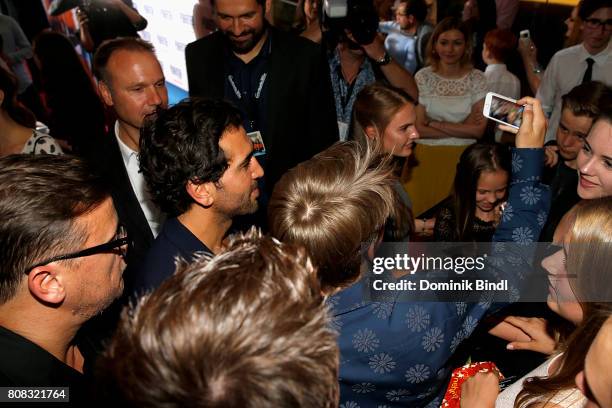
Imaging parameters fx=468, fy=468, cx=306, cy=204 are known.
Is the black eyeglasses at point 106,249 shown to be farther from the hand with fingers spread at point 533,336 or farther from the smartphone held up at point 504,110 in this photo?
the smartphone held up at point 504,110

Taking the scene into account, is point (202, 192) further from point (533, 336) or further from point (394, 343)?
point (533, 336)

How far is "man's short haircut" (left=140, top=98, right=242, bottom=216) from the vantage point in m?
1.65

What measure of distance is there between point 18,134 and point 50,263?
1.55 meters

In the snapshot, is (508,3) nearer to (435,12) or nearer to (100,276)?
(435,12)

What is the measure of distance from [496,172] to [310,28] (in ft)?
6.01

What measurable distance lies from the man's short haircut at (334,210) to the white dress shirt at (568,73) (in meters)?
2.47

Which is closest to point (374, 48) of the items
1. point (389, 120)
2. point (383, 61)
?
point (383, 61)

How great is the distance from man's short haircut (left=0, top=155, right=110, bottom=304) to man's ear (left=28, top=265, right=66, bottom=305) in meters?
0.02

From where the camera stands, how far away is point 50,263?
1.13 metres

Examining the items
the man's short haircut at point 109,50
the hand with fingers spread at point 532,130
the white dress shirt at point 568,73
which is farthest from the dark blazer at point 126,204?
the white dress shirt at point 568,73

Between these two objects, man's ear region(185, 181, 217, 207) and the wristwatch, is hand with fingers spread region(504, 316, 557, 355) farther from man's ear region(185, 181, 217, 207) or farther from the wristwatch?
the wristwatch

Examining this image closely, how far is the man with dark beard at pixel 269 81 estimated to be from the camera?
2512mm

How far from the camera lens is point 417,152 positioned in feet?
11.3

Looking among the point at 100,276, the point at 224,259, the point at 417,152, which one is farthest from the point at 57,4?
the point at 224,259
